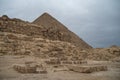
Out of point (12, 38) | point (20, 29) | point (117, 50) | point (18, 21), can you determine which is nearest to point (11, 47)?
point (12, 38)

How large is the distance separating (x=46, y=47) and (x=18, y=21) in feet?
30.6

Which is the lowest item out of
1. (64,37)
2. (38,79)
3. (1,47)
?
(38,79)

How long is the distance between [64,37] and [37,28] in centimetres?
489

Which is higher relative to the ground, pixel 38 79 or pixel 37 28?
pixel 37 28

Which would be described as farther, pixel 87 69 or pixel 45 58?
pixel 45 58

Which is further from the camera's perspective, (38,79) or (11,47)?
(11,47)

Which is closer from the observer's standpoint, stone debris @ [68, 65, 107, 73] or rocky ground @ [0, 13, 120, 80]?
rocky ground @ [0, 13, 120, 80]

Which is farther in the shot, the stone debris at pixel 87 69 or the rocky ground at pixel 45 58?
the stone debris at pixel 87 69

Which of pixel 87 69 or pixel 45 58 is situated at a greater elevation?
pixel 45 58

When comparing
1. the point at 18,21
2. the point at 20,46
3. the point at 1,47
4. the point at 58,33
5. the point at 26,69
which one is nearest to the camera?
the point at 26,69

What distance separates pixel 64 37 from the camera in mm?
33500

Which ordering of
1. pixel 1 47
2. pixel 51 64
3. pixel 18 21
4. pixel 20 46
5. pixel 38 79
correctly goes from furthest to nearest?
pixel 18 21 < pixel 20 46 < pixel 1 47 < pixel 51 64 < pixel 38 79

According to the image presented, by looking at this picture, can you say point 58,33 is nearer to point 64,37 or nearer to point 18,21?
point 64,37

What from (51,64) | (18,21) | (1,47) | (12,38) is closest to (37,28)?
(18,21)
